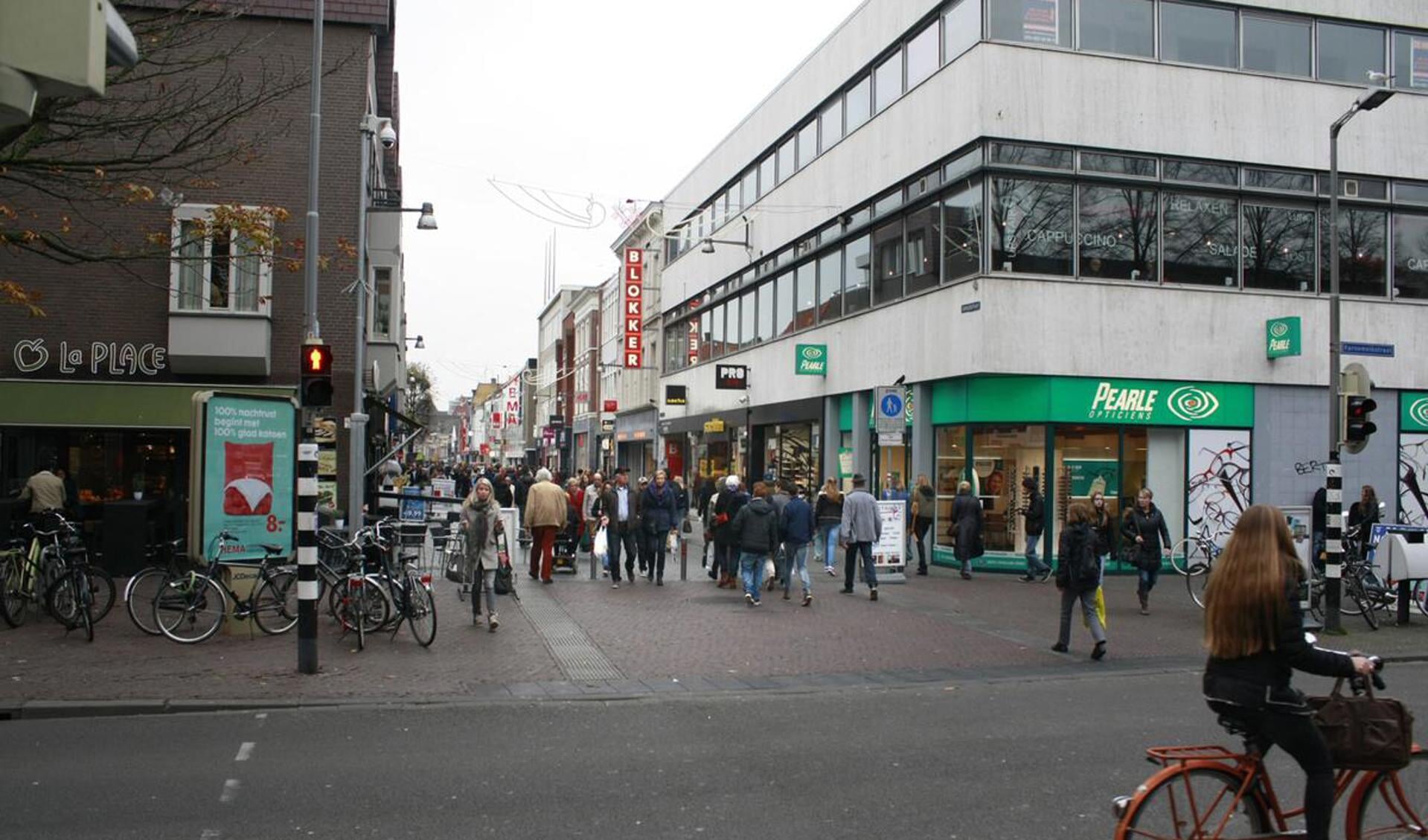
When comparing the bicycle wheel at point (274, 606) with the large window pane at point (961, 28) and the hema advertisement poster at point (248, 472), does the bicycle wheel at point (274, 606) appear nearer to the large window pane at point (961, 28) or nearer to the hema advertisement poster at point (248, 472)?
the hema advertisement poster at point (248, 472)

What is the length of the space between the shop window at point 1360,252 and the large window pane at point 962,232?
23.3ft

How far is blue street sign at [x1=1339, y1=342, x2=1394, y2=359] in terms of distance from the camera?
22350 millimetres

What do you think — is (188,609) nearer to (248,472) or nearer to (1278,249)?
(248,472)

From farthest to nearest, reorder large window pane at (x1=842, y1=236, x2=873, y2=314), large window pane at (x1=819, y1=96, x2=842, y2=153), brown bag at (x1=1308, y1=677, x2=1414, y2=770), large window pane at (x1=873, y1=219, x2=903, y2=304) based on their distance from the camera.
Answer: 1. large window pane at (x1=819, y1=96, x2=842, y2=153)
2. large window pane at (x1=842, y1=236, x2=873, y2=314)
3. large window pane at (x1=873, y1=219, x2=903, y2=304)
4. brown bag at (x1=1308, y1=677, x2=1414, y2=770)

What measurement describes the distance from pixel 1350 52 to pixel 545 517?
1801 cm

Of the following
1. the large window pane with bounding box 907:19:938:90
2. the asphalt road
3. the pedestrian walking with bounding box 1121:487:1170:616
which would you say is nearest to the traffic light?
the asphalt road

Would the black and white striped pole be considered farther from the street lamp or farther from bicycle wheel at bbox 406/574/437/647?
the street lamp

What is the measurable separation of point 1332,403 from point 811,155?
1717 centimetres

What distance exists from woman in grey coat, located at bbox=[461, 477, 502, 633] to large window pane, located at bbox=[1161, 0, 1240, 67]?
1555 cm

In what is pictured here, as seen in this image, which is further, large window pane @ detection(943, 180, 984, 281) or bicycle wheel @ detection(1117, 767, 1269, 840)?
large window pane @ detection(943, 180, 984, 281)

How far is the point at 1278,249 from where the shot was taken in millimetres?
22281

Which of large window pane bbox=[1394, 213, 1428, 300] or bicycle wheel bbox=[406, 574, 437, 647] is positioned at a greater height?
large window pane bbox=[1394, 213, 1428, 300]

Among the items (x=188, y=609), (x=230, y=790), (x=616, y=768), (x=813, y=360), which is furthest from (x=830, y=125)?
(x=230, y=790)

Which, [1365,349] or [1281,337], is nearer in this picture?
[1281,337]
